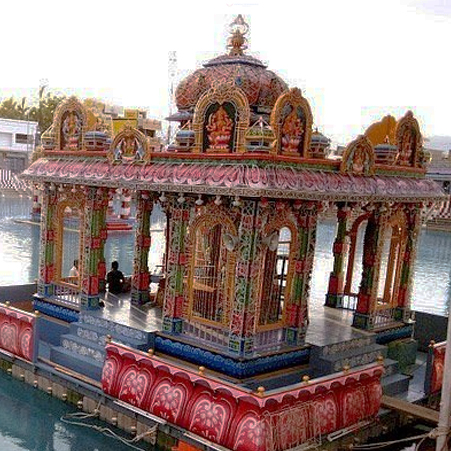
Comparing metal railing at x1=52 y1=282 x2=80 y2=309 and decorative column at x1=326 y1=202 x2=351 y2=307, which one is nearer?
metal railing at x1=52 y1=282 x2=80 y2=309

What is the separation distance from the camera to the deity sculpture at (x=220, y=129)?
779 cm

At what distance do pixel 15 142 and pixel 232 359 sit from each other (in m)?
50.8

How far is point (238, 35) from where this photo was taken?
9703 mm

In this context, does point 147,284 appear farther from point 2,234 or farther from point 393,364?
point 2,234

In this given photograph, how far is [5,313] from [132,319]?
2.01 meters

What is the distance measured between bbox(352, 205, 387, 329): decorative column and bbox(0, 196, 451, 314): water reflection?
1.91 m

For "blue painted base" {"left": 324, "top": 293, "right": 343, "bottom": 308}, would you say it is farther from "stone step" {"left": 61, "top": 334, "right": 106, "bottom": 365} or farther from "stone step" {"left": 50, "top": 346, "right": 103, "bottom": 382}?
"stone step" {"left": 50, "top": 346, "right": 103, "bottom": 382}

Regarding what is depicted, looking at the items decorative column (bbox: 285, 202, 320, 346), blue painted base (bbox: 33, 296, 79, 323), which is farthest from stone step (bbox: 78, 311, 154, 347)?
decorative column (bbox: 285, 202, 320, 346)

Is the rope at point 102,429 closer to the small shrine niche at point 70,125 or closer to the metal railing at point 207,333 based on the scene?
the metal railing at point 207,333

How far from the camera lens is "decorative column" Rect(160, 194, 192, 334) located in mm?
8375

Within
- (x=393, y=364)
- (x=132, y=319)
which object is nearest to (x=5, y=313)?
(x=132, y=319)

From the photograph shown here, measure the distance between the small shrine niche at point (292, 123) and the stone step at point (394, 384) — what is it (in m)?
3.65

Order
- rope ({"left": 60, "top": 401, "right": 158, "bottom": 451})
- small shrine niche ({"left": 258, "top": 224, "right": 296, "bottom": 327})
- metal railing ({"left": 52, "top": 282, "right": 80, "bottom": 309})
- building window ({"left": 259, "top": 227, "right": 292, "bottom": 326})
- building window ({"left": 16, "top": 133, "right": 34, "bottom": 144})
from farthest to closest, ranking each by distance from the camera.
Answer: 1. building window ({"left": 16, "top": 133, "right": 34, "bottom": 144})
2. metal railing ({"left": 52, "top": 282, "right": 80, "bottom": 309})
3. building window ({"left": 259, "top": 227, "right": 292, "bottom": 326})
4. small shrine niche ({"left": 258, "top": 224, "right": 296, "bottom": 327})
5. rope ({"left": 60, "top": 401, "right": 158, "bottom": 451})

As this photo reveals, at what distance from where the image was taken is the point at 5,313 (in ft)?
30.5
